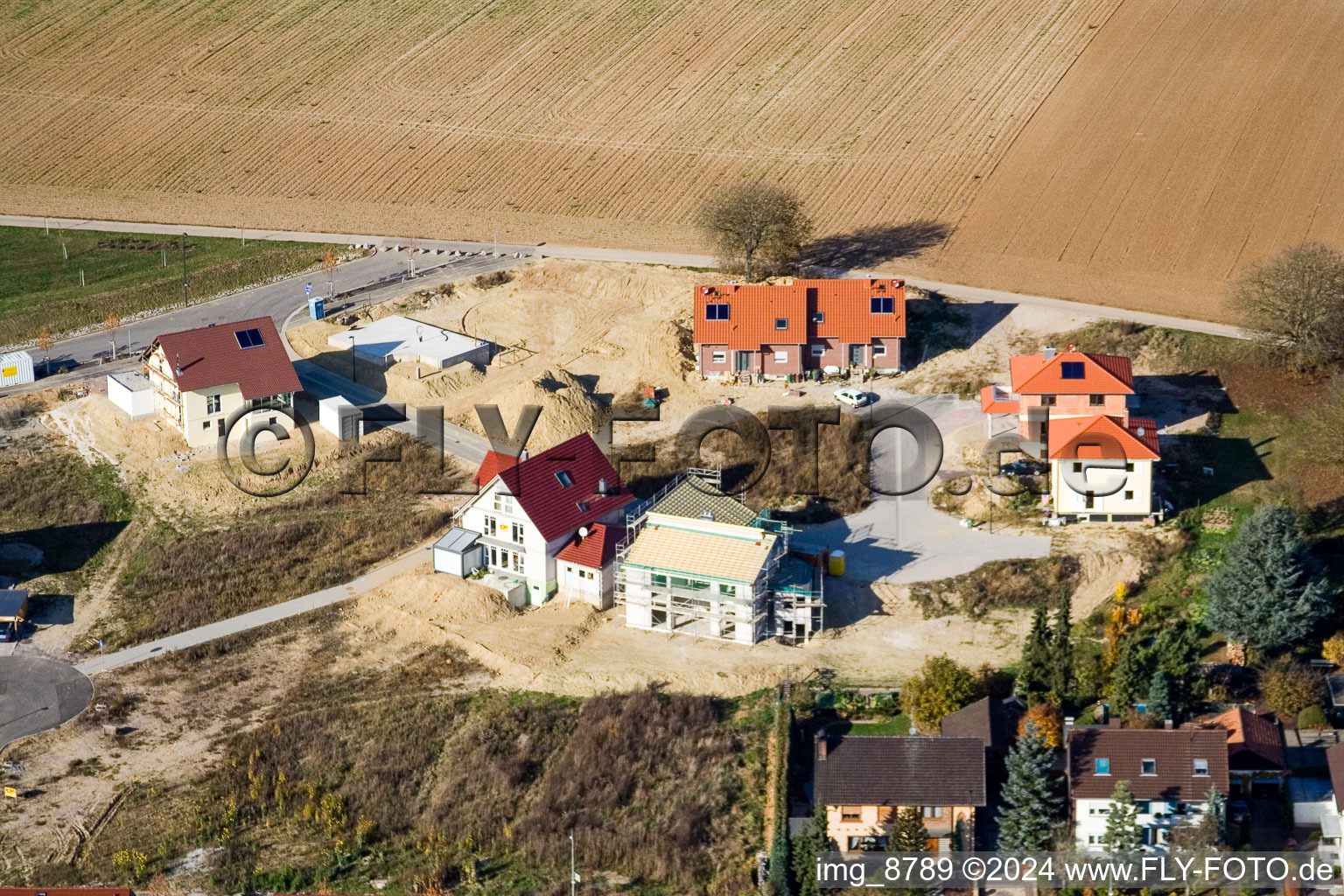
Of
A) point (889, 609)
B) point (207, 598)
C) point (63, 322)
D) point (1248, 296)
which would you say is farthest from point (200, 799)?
point (1248, 296)

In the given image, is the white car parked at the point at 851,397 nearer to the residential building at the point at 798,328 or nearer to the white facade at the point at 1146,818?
the residential building at the point at 798,328

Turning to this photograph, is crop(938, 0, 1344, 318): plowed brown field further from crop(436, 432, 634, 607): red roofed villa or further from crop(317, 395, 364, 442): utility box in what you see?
crop(317, 395, 364, 442): utility box

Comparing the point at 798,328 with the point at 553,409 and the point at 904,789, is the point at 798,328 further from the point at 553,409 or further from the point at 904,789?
the point at 904,789

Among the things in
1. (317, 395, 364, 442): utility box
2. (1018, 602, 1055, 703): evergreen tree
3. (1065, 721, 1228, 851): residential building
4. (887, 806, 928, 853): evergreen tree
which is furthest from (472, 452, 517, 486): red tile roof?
→ (1065, 721, 1228, 851): residential building

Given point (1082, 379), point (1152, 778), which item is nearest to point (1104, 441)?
point (1082, 379)

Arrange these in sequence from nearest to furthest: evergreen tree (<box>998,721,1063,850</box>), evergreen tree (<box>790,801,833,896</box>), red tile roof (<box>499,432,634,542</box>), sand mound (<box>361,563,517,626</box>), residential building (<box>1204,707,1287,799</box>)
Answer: evergreen tree (<box>790,801,833,896</box>), evergreen tree (<box>998,721,1063,850</box>), residential building (<box>1204,707,1287,799</box>), sand mound (<box>361,563,517,626</box>), red tile roof (<box>499,432,634,542</box>)

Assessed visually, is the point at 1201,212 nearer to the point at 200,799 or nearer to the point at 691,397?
the point at 691,397

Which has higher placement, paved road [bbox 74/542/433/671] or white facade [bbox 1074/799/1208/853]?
paved road [bbox 74/542/433/671]
